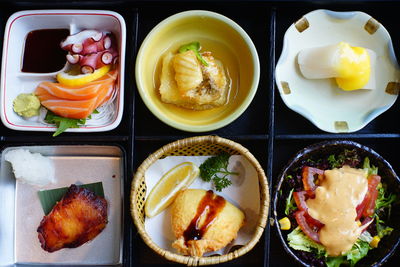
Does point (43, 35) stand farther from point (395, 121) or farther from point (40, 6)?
point (395, 121)

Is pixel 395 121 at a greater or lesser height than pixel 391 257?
greater

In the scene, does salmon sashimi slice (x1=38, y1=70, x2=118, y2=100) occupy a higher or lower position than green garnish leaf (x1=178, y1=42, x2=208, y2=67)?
lower

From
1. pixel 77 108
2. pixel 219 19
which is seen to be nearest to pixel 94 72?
pixel 77 108

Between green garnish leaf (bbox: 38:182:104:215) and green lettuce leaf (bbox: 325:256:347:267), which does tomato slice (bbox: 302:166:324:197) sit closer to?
green lettuce leaf (bbox: 325:256:347:267)

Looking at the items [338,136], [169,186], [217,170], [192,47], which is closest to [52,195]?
[169,186]

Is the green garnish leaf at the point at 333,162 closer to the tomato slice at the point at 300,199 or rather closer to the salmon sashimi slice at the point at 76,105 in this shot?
the tomato slice at the point at 300,199

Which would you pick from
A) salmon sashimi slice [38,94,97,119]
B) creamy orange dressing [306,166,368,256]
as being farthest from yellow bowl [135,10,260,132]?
creamy orange dressing [306,166,368,256]
